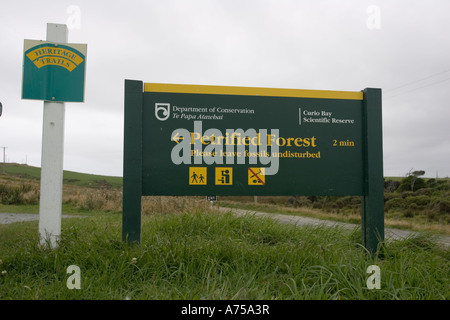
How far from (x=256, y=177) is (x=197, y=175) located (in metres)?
0.92

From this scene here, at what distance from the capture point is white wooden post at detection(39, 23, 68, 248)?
460cm

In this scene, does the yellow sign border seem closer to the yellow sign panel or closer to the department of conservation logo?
Answer: the department of conservation logo

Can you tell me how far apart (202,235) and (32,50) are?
12.9 ft

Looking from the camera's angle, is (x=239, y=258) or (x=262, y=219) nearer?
(x=239, y=258)

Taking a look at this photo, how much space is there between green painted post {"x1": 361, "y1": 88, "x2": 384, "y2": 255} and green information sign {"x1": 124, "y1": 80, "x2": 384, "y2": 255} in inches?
0.6

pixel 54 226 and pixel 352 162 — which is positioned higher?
pixel 352 162

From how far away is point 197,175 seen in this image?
4637mm

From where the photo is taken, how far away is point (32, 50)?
4695 mm

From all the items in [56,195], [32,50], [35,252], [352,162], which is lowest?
[35,252]

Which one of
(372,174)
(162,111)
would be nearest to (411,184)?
(372,174)

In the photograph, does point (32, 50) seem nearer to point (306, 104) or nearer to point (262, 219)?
point (306, 104)
